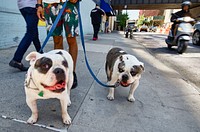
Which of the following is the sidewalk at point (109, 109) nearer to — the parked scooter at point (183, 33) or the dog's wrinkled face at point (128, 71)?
the dog's wrinkled face at point (128, 71)

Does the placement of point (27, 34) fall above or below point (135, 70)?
above

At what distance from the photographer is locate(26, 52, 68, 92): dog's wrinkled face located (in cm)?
144

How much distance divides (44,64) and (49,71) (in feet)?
0.24

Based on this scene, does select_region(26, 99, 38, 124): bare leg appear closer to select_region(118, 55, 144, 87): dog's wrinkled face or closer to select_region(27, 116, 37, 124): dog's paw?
select_region(27, 116, 37, 124): dog's paw

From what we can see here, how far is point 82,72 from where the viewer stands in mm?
3570

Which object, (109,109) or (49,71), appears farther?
(109,109)

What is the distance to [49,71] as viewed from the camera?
144 cm

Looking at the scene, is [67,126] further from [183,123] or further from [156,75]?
[156,75]

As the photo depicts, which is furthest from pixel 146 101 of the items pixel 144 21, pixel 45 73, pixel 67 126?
pixel 144 21

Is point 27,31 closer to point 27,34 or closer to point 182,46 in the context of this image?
point 27,34

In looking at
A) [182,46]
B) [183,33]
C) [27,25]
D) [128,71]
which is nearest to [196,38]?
[183,33]

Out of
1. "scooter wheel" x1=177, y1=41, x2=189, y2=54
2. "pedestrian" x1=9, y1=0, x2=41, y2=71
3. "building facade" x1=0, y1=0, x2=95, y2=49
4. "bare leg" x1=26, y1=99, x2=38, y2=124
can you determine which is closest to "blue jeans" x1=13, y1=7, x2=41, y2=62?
"pedestrian" x1=9, y1=0, x2=41, y2=71

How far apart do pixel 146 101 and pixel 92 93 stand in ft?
2.57

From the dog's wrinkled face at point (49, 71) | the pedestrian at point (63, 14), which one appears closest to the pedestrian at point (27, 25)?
the pedestrian at point (63, 14)
